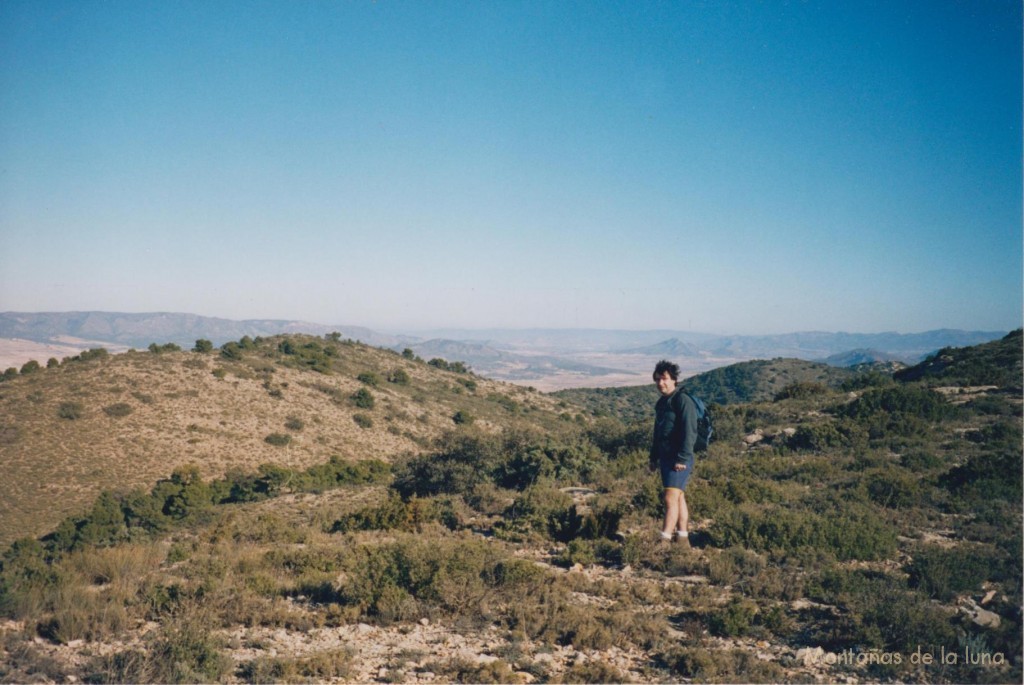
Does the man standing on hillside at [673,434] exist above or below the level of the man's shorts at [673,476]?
above

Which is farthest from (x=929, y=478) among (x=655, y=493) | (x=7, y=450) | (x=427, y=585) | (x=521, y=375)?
(x=521, y=375)

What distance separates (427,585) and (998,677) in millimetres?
5487

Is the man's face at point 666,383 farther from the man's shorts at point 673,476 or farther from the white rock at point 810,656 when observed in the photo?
the white rock at point 810,656

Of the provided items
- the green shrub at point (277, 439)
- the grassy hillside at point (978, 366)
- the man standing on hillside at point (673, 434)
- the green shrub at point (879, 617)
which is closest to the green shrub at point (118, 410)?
the green shrub at point (277, 439)

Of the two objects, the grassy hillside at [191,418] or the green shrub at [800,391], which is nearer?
the grassy hillside at [191,418]

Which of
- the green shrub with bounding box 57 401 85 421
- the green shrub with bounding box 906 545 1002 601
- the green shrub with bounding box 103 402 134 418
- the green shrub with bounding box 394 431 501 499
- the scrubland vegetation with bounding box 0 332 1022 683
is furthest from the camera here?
the green shrub with bounding box 103 402 134 418

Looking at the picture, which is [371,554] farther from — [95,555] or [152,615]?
[95,555]

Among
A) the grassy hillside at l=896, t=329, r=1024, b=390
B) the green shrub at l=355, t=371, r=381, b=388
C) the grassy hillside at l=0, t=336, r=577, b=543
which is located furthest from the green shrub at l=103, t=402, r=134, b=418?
the grassy hillside at l=896, t=329, r=1024, b=390

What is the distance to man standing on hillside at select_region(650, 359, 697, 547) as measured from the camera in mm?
6383

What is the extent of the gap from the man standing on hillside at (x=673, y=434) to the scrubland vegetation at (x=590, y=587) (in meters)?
1.27

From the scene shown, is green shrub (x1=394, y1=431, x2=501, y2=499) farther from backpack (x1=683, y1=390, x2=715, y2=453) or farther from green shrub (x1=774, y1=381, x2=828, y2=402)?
green shrub (x1=774, y1=381, x2=828, y2=402)

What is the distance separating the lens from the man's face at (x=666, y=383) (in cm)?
665

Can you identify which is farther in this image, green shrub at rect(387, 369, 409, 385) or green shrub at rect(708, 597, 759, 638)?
green shrub at rect(387, 369, 409, 385)

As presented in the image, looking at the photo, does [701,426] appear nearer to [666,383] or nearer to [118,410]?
[666,383]
